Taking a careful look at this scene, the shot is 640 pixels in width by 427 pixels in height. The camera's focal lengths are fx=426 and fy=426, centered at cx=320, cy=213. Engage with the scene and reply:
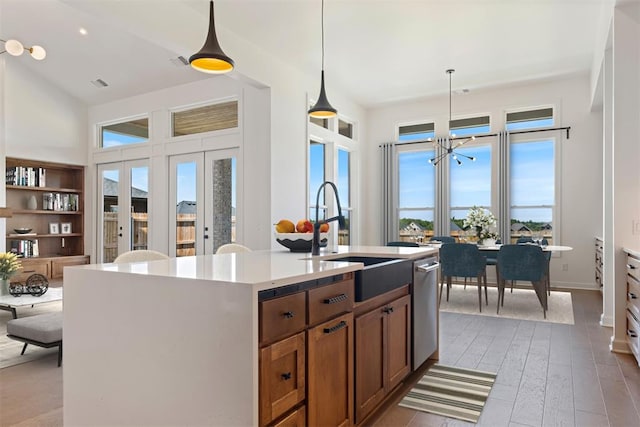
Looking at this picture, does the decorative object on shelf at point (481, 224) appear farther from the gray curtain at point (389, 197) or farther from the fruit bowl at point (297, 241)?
the fruit bowl at point (297, 241)

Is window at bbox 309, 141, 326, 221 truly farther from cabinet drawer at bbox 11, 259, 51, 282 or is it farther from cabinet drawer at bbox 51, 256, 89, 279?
cabinet drawer at bbox 11, 259, 51, 282

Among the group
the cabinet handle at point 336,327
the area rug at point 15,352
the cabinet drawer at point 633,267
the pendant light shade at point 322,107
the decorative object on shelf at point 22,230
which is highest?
the pendant light shade at point 322,107

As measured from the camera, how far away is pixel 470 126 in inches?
315

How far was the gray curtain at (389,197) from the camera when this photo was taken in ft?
27.9

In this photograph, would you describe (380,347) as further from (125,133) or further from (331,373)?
(125,133)

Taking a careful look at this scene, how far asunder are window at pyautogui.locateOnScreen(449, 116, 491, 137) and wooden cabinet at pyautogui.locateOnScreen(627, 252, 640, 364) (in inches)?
186

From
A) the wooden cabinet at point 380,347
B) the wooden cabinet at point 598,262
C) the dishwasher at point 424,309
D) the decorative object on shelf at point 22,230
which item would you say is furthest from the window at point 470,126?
the decorative object on shelf at point 22,230

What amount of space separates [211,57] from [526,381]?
3.08m

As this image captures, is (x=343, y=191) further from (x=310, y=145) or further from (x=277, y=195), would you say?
(x=277, y=195)

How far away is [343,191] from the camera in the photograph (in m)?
8.31

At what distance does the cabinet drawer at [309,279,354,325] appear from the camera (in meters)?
1.79

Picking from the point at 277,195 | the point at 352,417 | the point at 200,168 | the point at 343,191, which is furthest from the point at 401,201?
the point at 352,417

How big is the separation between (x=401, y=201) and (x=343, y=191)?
48.2 inches

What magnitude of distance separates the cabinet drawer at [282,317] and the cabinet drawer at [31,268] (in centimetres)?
723
